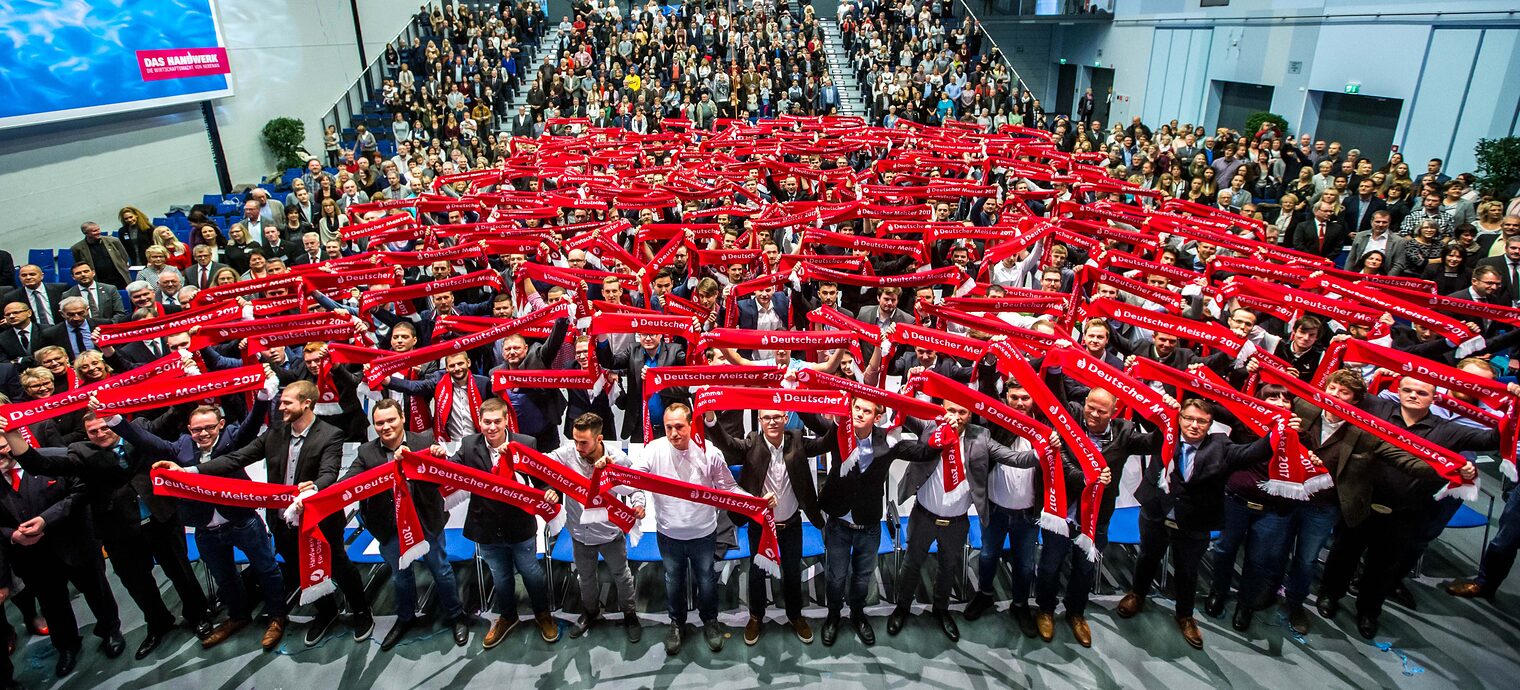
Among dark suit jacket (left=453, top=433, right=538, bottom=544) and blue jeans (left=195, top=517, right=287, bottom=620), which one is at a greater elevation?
dark suit jacket (left=453, top=433, right=538, bottom=544)

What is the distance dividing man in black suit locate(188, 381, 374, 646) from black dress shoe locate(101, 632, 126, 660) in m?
1.02

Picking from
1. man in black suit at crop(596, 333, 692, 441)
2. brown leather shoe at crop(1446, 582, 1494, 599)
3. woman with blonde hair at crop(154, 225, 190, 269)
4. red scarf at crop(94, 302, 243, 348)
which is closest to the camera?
brown leather shoe at crop(1446, 582, 1494, 599)

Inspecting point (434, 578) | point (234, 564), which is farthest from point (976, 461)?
point (234, 564)

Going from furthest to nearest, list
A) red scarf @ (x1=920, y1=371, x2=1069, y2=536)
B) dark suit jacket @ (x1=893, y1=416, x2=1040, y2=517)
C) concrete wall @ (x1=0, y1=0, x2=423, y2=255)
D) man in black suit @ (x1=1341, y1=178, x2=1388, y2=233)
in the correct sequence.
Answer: concrete wall @ (x1=0, y1=0, x2=423, y2=255) < man in black suit @ (x1=1341, y1=178, x2=1388, y2=233) < dark suit jacket @ (x1=893, y1=416, x2=1040, y2=517) < red scarf @ (x1=920, y1=371, x2=1069, y2=536)

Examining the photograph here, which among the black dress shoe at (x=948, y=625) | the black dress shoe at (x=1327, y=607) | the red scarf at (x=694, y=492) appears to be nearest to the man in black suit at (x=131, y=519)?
the red scarf at (x=694, y=492)

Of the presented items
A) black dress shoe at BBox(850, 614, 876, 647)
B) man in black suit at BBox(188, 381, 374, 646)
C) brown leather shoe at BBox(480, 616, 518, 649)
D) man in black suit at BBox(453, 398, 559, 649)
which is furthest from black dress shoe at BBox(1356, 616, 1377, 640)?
man in black suit at BBox(188, 381, 374, 646)

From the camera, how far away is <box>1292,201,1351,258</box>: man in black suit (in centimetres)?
1002

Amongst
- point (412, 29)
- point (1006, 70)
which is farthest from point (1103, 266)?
point (412, 29)

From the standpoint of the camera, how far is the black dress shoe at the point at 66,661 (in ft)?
16.9

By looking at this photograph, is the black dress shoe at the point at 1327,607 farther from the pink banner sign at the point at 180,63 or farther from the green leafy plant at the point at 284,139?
the green leafy plant at the point at 284,139

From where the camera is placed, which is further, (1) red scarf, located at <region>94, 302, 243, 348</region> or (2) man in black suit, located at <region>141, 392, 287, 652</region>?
(1) red scarf, located at <region>94, 302, 243, 348</region>

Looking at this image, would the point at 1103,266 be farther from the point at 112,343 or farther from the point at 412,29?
the point at 412,29

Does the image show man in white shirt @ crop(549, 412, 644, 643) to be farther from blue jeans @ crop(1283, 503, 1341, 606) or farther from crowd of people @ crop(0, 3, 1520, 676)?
blue jeans @ crop(1283, 503, 1341, 606)

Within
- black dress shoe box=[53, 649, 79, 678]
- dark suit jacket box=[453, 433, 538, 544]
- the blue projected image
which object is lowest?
black dress shoe box=[53, 649, 79, 678]
